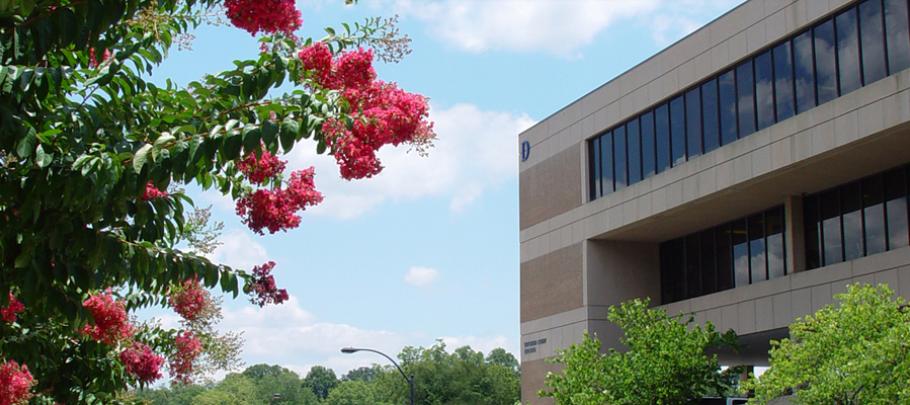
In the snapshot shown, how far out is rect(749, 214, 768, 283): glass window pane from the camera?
31.8 m

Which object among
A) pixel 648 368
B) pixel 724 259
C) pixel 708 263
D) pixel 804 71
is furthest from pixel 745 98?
pixel 648 368

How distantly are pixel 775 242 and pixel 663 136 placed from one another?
435 cm

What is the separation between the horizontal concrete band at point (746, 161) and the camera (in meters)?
25.0

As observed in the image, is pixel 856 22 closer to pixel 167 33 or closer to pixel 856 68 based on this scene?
pixel 856 68

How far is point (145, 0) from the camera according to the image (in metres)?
7.68

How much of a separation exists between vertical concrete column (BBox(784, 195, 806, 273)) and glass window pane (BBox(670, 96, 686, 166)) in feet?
11.1

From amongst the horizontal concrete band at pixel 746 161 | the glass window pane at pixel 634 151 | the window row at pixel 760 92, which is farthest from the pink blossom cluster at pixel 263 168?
the glass window pane at pixel 634 151

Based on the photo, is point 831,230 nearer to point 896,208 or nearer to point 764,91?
point 896,208

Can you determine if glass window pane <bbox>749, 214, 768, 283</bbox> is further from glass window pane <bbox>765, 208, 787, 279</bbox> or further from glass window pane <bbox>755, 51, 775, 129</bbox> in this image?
glass window pane <bbox>755, 51, 775, 129</bbox>

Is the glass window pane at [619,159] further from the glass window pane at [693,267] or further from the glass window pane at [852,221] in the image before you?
the glass window pane at [852,221]

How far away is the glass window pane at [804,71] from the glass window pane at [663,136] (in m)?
5.52

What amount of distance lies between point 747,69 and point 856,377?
462 inches

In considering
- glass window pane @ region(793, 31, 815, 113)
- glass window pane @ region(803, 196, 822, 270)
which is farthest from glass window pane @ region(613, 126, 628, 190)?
glass window pane @ region(793, 31, 815, 113)

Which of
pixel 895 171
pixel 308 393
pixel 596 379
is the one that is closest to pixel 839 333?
pixel 895 171
